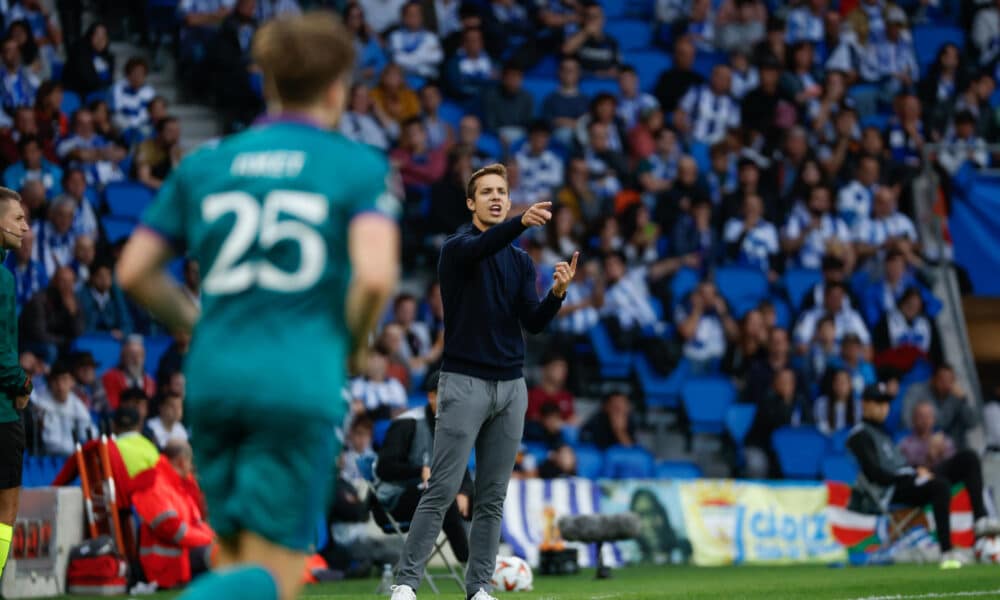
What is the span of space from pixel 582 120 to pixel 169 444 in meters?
8.52

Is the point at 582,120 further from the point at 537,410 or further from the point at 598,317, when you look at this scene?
the point at 537,410

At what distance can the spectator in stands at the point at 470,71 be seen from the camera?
20000 mm

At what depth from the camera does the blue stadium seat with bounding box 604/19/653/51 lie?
2241 cm

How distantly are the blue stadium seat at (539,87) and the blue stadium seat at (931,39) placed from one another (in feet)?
22.3

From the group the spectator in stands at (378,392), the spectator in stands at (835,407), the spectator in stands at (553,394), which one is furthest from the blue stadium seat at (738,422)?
the spectator in stands at (378,392)

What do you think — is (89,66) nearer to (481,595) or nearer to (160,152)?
(160,152)

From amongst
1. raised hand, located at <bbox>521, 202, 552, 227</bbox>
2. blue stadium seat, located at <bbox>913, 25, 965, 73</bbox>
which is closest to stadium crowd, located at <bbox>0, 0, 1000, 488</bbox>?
blue stadium seat, located at <bbox>913, 25, 965, 73</bbox>

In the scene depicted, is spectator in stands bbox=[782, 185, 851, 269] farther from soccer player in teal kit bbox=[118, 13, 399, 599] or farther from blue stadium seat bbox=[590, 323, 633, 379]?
soccer player in teal kit bbox=[118, 13, 399, 599]

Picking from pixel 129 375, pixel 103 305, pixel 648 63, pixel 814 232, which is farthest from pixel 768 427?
pixel 103 305

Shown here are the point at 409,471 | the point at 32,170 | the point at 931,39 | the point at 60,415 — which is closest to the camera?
the point at 409,471

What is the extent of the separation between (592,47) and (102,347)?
8.77 m

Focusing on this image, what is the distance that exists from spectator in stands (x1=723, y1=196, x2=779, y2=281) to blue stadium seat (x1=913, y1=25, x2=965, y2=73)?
625cm

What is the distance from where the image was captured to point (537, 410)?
16922 millimetres

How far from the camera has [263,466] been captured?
411 cm
